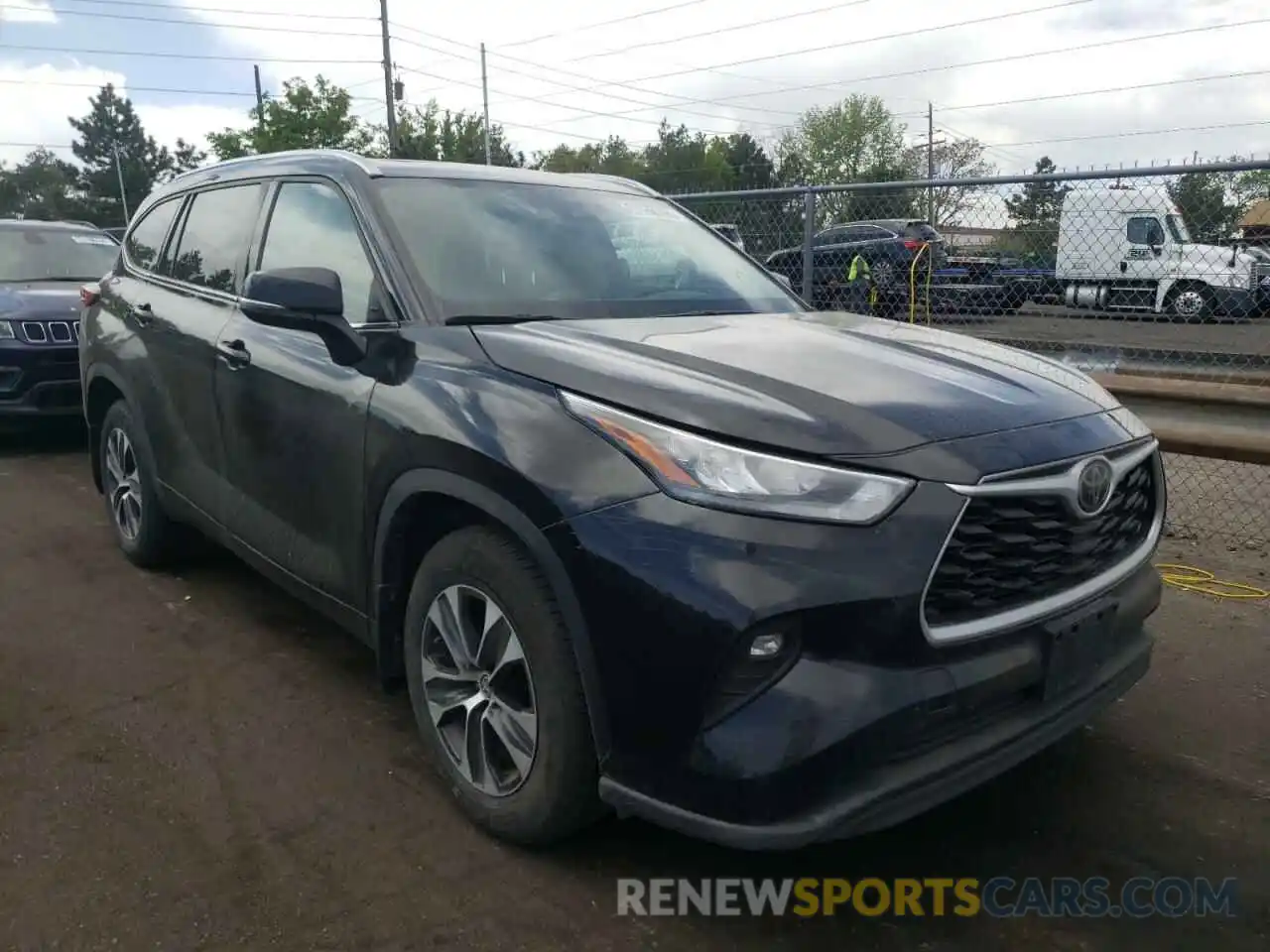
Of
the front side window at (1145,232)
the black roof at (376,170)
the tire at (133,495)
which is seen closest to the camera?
the black roof at (376,170)

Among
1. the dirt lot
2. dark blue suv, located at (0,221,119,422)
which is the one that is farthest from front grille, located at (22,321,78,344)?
Result: the dirt lot

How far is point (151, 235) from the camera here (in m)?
4.80

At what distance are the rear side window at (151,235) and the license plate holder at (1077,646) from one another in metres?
4.04

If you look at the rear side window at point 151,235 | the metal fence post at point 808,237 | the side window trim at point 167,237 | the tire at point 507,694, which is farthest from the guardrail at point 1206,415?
the rear side window at point 151,235

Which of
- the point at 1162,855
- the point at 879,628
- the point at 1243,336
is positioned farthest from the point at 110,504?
the point at 1243,336

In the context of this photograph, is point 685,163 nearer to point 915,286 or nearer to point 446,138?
point 446,138

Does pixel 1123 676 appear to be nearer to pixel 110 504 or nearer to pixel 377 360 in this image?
pixel 377 360

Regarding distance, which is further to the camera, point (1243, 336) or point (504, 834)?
point (1243, 336)

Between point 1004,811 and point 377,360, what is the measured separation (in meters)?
2.15

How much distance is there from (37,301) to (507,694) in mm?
6674

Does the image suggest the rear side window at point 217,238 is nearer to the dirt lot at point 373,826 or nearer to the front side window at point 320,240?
the front side window at point 320,240

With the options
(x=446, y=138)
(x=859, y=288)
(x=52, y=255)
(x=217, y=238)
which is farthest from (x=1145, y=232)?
(x=446, y=138)

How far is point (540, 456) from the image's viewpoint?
7.66ft

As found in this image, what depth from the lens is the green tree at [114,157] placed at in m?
85.1
